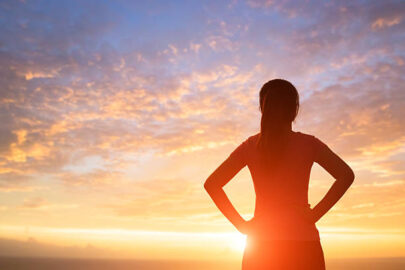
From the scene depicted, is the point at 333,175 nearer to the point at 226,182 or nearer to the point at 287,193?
the point at 287,193

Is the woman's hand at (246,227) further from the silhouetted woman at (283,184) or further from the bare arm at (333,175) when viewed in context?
the bare arm at (333,175)

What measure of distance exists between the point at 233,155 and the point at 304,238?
910 millimetres

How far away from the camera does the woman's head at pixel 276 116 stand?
3104mm

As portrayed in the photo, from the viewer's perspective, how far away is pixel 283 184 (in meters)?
3.04

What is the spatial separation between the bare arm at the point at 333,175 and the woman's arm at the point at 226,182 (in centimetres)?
66

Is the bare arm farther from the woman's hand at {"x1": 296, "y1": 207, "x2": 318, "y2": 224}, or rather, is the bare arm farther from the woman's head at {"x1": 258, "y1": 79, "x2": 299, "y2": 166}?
the woman's head at {"x1": 258, "y1": 79, "x2": 299, "y2": 166}

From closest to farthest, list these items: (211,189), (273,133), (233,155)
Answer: (273,133) → (233,155) → (211,189)

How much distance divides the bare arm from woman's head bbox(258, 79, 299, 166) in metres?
0.36

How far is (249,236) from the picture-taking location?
317cm

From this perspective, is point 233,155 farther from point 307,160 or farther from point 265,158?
point 307,160

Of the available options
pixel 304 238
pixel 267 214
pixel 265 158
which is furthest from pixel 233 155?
pixel 304 238

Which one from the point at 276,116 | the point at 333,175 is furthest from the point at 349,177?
the point at 276,116

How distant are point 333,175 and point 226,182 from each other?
3.12 feet

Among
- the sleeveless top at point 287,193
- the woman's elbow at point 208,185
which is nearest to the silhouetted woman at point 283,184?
the sleeveless top at point 287,193
